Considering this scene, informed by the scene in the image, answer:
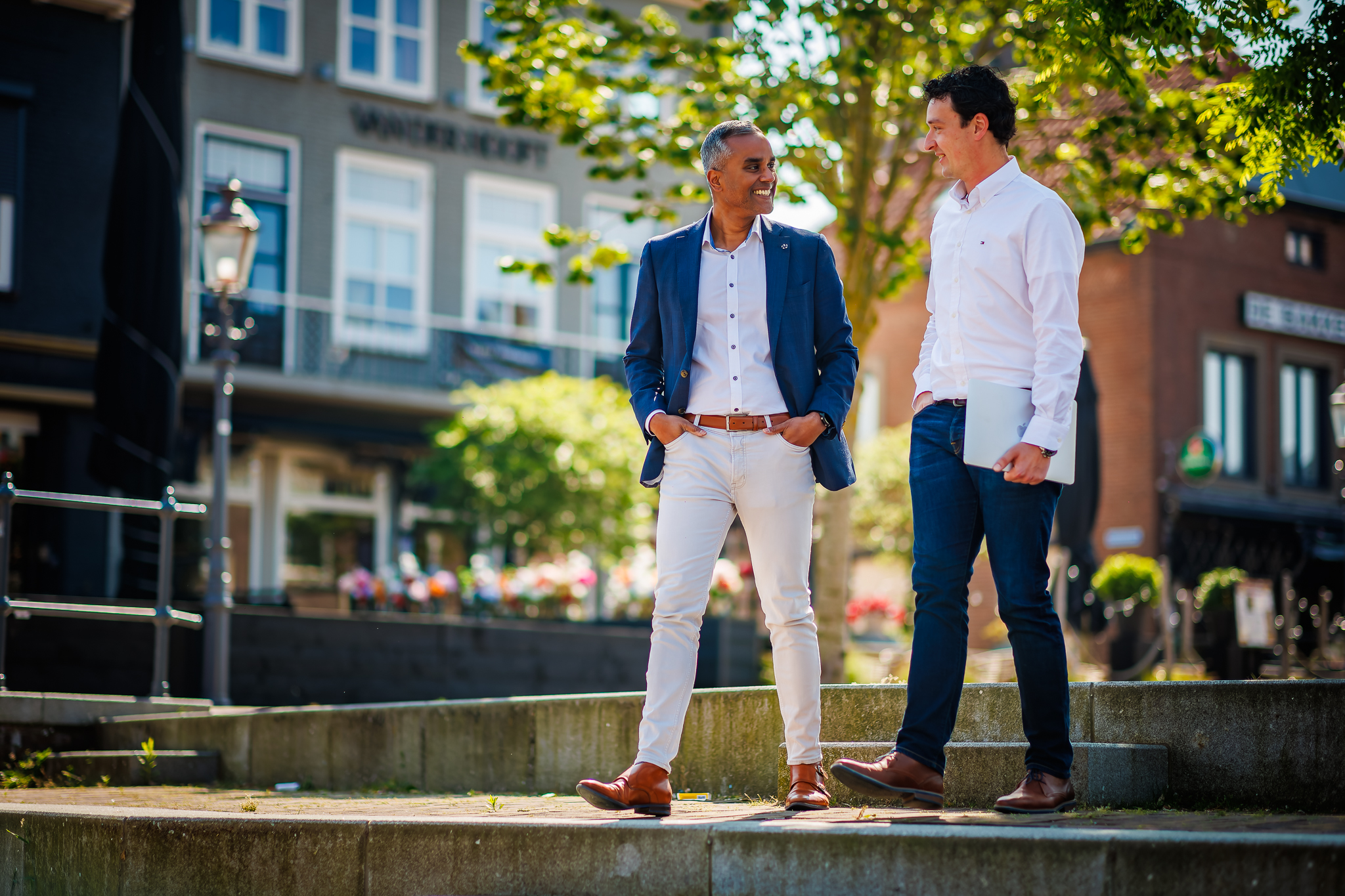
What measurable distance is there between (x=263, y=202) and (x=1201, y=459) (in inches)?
591

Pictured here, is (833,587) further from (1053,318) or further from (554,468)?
(554,468)

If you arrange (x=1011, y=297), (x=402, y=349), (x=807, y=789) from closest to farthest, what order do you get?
(x=1011, y=297) < (x=807, y=789) < (x=402, y=349)

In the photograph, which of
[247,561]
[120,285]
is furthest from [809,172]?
[247,561]

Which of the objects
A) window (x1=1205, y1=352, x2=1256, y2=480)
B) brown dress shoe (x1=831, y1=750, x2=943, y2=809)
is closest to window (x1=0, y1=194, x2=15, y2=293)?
brown dress shoe (x1=831, y1=750, x2=943, y2=809)

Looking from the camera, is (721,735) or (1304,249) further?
(1304,249)

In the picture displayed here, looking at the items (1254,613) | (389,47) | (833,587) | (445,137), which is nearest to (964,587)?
(833,587)

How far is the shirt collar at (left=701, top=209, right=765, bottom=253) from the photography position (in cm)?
471

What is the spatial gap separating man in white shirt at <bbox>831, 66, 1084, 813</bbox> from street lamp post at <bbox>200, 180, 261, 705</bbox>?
6.64 meters

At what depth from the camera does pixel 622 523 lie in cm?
1819

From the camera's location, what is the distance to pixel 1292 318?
2677cm

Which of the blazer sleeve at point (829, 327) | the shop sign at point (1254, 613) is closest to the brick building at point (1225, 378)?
the shop sign at point (1254, 613)

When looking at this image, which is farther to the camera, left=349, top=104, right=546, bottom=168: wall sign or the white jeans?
left=349, top=104, right=546, bottom=168: wall sign

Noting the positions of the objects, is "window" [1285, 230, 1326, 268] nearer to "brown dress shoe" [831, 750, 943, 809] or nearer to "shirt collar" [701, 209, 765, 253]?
"shirt collar" [701, 209, 765, 253]

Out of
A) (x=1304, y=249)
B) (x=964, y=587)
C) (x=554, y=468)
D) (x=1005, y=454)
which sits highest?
(x=1304, y=249)
